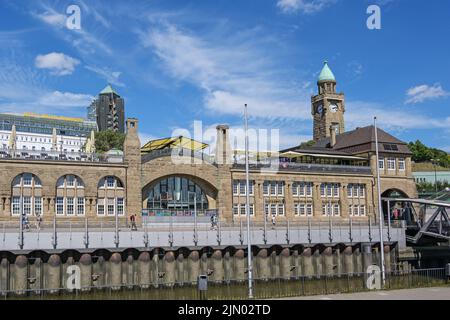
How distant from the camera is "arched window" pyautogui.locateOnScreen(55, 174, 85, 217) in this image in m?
53.5

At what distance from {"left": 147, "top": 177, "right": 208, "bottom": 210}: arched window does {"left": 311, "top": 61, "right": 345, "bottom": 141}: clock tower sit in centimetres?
6559

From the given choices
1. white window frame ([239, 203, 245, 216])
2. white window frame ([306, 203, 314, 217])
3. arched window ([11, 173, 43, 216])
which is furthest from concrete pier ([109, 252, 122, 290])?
white window frame ([306, 203, 314, 217])

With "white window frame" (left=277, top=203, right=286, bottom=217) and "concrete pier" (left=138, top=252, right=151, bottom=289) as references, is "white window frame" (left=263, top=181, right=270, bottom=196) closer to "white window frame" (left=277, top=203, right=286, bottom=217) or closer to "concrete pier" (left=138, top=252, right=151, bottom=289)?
"white window frame" (left=277, top=203, right=286, bottom=217)

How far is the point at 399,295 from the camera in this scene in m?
30.7

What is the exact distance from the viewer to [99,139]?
138 m

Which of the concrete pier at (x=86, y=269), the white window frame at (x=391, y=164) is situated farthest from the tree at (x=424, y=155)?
the concrete pier at (x=86, y=269)

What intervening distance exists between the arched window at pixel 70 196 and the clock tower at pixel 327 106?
77.6m

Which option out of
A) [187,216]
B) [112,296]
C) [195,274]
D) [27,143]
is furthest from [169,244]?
[27,143]

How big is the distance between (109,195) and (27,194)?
7845mm

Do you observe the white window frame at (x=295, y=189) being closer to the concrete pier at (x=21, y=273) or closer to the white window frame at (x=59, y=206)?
the white window frame at (x=59, y=206)

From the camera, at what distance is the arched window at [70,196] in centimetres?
5350

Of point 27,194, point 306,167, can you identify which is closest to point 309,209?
point 306,167
